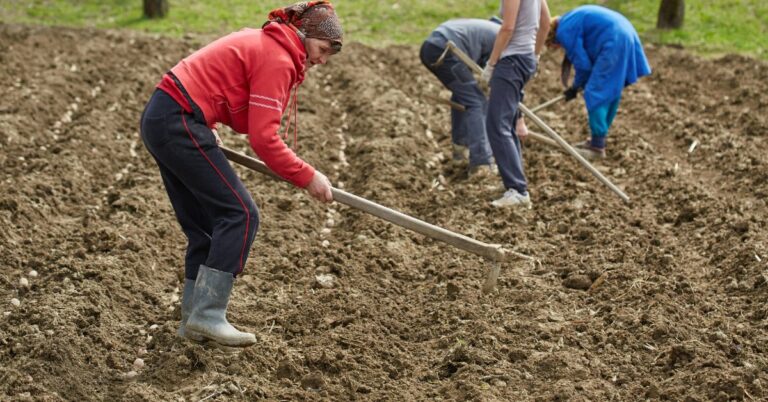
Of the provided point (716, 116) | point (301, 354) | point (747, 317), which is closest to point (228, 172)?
point (301, 354)

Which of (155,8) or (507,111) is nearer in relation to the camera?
(507,111)

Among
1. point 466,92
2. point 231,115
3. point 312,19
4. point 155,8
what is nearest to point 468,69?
point 466,92

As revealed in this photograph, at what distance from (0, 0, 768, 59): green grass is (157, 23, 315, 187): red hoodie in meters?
8.90

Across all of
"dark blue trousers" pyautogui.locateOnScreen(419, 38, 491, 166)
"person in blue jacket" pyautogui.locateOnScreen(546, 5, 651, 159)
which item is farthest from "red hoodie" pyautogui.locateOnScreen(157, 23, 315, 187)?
"person in blue jacket" pyautogui.locateOnScreen(546, 5, 651, 159)

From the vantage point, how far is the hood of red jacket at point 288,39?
4.54 metres

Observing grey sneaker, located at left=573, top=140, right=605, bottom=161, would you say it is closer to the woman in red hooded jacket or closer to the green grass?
the woman in red hooded jacket

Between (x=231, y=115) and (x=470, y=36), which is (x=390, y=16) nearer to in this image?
(x=470, y=36)

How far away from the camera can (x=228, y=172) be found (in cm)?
466

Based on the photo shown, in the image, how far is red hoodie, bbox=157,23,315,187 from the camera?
14.7 ft

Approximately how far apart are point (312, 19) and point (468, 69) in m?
3.68

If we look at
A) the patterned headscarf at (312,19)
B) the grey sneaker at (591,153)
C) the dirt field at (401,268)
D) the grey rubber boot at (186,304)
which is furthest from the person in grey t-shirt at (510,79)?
the grey rubber boot at (186,304)

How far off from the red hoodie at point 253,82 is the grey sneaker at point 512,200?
294cm

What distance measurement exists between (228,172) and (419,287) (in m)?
1.81

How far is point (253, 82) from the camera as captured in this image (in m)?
4.49
